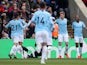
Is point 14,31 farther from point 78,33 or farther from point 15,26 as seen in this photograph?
point 78,33

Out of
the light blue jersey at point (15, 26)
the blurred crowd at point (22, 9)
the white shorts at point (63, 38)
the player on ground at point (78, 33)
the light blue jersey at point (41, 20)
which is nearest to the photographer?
the light blue jersey at point (41, 20)

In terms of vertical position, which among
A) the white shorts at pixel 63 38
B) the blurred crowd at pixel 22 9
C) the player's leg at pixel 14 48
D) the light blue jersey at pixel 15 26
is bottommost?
the player's leg at pixel 14 48

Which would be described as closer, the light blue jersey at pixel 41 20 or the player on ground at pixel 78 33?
the light blue jersey at pixel 41 20

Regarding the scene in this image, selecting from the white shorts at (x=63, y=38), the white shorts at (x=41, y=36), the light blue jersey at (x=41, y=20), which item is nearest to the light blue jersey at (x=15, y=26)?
the white shorts at (x=63, y=38)

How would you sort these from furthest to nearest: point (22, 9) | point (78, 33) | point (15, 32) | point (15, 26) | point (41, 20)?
point (22, 9) → point (78, 33) → point (15, 32) → point (15, 26) → point (41, 20)

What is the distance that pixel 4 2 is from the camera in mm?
29984

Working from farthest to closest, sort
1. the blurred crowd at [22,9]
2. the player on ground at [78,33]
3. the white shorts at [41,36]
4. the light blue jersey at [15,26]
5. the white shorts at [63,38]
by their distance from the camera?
the blurred crowd at [22,9] → the player on ground at [78,33] → the white shorts at [63,38] → the light blue jersey at [15,26] → the white shorts at [41,36]

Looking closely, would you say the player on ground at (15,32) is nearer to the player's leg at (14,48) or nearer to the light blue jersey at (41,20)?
the player's leg at (14,48)

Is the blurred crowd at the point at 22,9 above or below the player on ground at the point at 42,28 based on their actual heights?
above

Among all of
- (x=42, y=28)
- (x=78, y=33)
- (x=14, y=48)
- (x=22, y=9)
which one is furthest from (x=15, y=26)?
(x=42, y=28)

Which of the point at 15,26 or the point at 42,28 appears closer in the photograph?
the point at 42,28

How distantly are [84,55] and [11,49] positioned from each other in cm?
484

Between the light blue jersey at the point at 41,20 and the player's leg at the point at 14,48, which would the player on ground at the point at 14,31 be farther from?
the light blue jersey at the point at 41,20

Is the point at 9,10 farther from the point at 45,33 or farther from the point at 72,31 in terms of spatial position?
the point at 45,33
